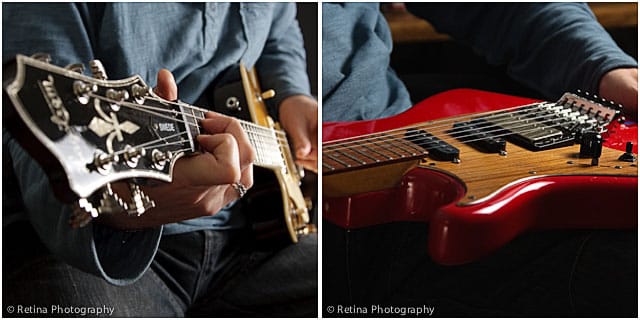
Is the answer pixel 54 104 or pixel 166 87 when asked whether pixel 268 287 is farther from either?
pixel 54 104

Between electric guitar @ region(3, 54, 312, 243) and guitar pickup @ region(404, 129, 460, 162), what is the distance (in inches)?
9.7

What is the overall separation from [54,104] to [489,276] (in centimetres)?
50

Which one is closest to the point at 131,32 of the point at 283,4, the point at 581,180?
the point at 283,4

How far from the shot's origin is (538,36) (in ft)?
2.67

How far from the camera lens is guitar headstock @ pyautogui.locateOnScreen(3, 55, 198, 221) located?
1.30 ft

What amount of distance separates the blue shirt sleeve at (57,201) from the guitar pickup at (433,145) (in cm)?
28

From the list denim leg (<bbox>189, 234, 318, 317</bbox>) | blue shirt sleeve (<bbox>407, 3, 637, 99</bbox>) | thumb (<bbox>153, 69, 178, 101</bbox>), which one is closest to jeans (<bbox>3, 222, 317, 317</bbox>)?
denim leg (<bbox>189, 234, 318, 317</bbox>)

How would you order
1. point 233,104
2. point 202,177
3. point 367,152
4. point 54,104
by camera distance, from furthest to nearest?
point 233,104, point 367,152, point 202,177, point 54,104

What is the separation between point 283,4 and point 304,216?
0.26 metres

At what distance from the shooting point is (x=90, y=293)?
680 mm

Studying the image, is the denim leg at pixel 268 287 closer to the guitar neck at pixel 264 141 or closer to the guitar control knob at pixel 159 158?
the guitar neck at pixel 264 141

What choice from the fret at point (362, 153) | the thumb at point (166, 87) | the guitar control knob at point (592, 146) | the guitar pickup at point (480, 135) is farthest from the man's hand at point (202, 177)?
the guitar control knob at point (592, 146)

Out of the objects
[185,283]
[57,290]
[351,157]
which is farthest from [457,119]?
[57,290]

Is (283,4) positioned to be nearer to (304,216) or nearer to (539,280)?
(304,216)
